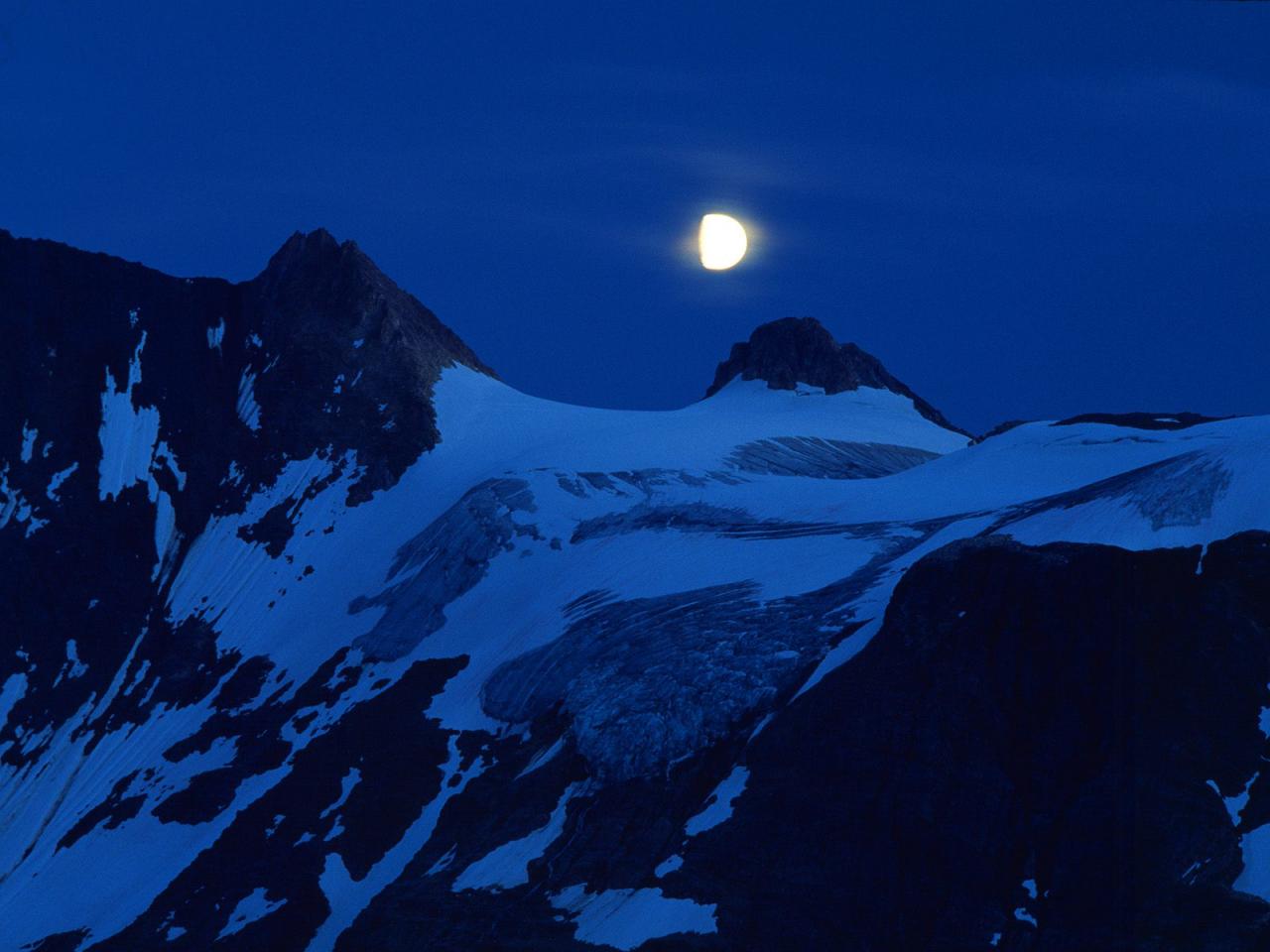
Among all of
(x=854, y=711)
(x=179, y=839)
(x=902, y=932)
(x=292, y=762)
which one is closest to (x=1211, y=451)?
A: (x=854, y=711)

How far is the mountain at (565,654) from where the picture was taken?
137ft

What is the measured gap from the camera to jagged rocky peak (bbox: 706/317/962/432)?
11562 centimetres

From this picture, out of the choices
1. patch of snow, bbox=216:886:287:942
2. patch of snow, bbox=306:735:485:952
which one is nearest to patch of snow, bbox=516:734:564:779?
patch of snow, bbox=306:735:485:952

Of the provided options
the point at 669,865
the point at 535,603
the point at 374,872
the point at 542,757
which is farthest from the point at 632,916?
the point at 535,603

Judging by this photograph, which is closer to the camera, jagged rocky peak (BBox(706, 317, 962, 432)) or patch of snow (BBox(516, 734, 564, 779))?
patch of snow (BBox(516, 734, 564, 779))

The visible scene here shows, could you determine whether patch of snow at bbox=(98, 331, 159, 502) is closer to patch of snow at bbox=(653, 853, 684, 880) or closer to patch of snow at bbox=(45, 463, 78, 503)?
patch of snow at bbox=(45, 463, 78, 503)

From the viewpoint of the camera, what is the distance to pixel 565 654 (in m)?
59.4

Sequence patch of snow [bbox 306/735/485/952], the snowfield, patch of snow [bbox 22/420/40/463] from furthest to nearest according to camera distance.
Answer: patch of snow [bbox 22/420/40/463] < patch of snow [bbox 306/735/485/952] < the snowfield

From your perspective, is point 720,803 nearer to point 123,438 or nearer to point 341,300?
point 123,438

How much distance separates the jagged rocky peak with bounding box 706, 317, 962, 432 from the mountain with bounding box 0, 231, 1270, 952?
748 cm

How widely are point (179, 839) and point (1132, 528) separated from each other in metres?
35.6

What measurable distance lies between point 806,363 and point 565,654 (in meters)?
60.0

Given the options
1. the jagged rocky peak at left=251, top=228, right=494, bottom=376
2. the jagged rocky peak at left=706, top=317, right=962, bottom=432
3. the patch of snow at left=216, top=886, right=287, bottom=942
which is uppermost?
the jagged rocky peak at left=706, top=317, right=962, bottom=432

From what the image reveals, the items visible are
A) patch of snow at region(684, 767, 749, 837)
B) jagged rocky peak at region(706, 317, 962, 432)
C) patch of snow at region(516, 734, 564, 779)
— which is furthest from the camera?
jagged rocky peak at region(706, 317, 962, 432)
